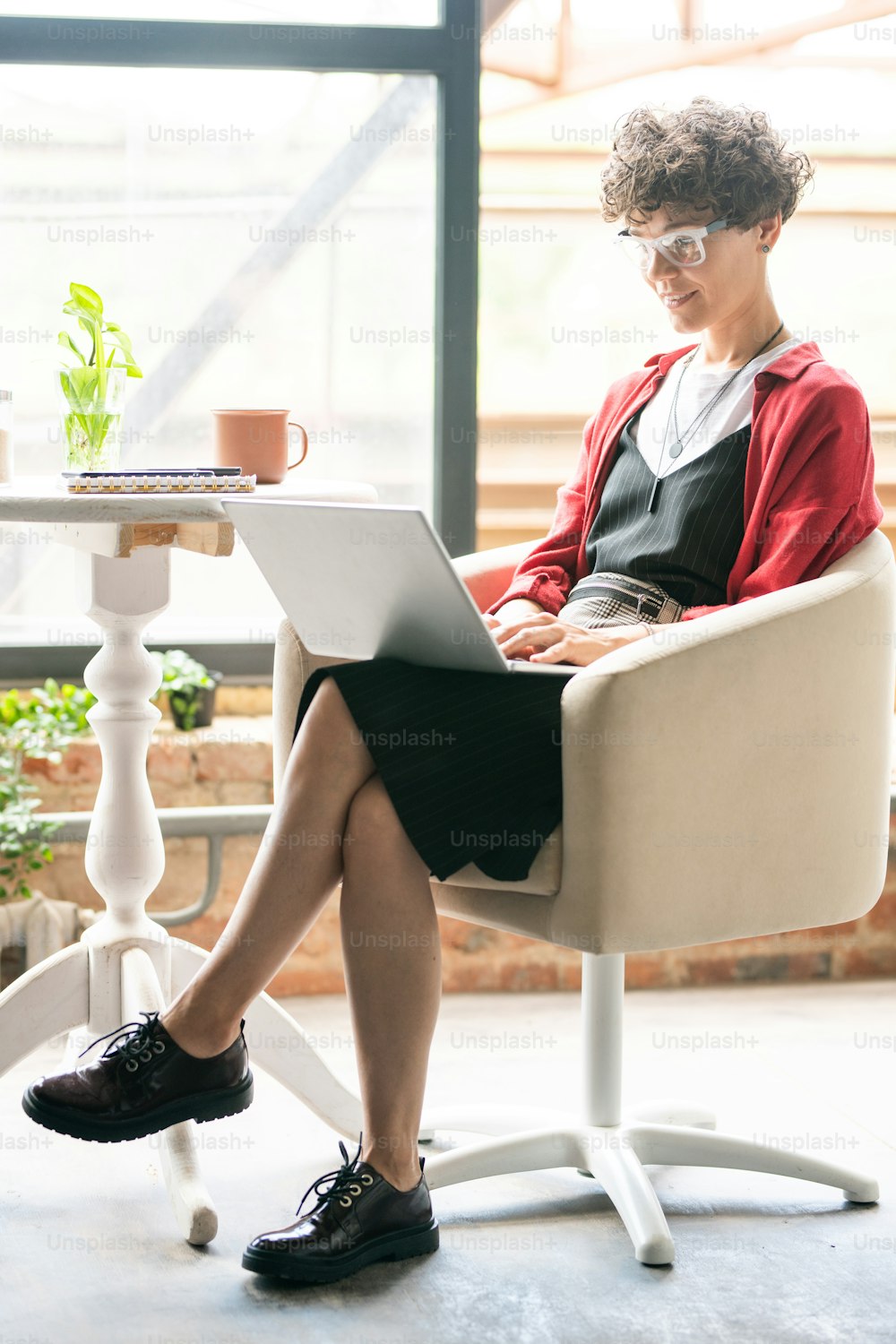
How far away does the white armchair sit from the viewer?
1.70 m

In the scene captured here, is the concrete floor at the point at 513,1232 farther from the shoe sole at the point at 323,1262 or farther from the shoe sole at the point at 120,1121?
the shoe sole at the point at 120,1121

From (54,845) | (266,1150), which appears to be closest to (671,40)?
(54,845)

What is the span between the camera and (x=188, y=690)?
287 centimetres

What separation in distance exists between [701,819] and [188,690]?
4.47ft

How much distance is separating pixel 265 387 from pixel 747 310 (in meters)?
1.20

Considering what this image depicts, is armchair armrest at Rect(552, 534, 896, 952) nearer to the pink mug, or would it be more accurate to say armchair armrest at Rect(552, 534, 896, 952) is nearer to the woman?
the woman

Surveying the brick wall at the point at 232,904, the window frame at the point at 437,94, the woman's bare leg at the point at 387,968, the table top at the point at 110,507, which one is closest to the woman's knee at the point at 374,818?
the woman's bare leg at the point at 387,968

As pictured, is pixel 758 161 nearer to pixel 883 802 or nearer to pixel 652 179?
pixel 652 179

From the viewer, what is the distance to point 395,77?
2908 mm

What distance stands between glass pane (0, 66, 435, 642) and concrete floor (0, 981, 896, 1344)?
1115 mm

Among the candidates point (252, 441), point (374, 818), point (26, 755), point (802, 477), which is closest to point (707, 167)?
point (802, 477)

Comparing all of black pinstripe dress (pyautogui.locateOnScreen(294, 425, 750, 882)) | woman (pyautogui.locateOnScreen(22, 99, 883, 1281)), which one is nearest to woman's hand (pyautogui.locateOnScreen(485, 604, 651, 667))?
woman (pyautogui.locateOnScreen(22, 99, 883, 1281))

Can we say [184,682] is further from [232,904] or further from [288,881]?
[288,881]

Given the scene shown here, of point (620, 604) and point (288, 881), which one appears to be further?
point (620, 604)
